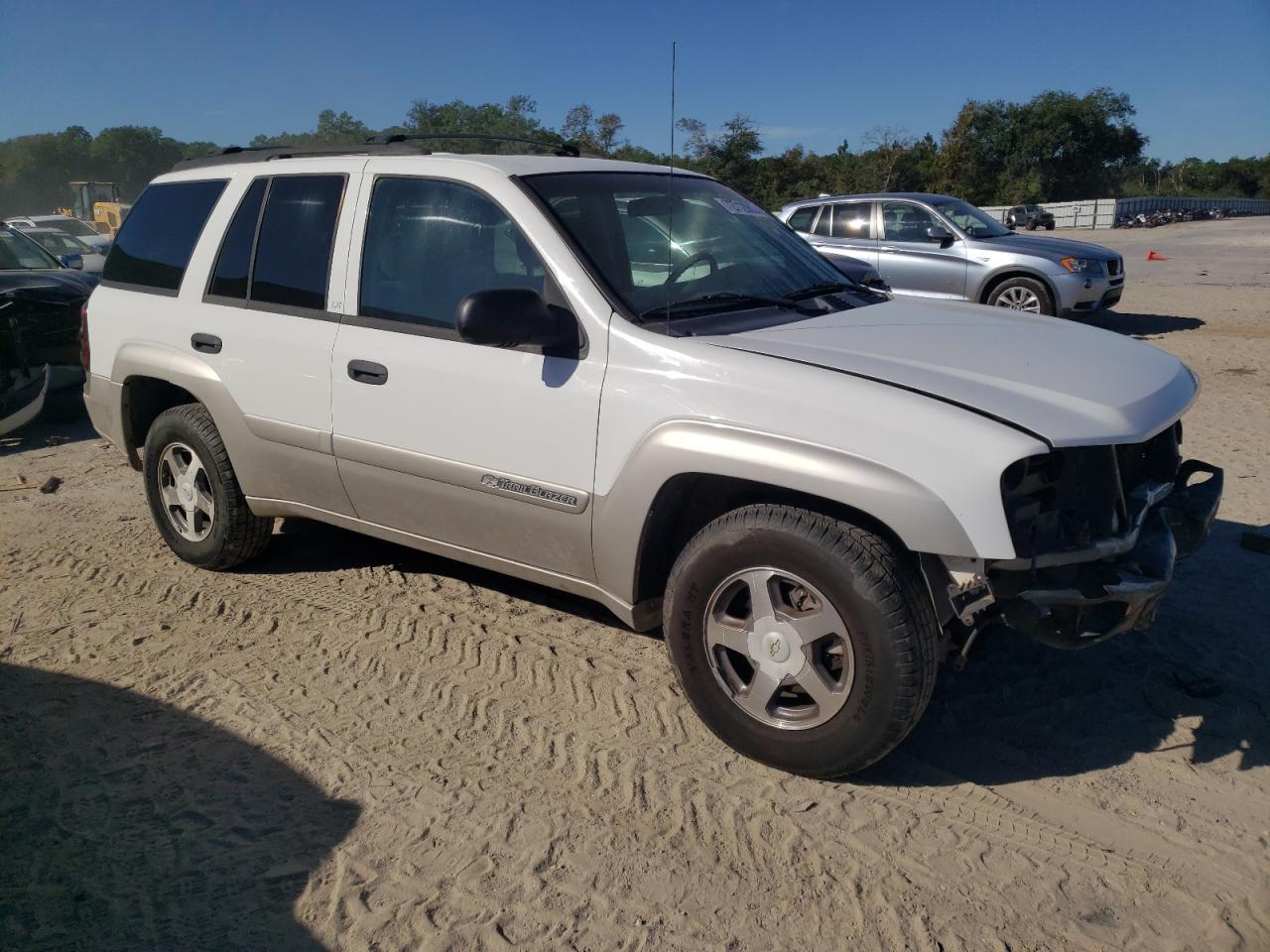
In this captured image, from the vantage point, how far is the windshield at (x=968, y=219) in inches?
486

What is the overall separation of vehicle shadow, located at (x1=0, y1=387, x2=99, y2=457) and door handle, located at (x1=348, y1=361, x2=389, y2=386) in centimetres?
532

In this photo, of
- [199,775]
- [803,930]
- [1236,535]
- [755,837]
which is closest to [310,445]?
[199,775]

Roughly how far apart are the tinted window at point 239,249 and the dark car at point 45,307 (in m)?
4.29

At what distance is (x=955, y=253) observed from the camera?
12.1 m

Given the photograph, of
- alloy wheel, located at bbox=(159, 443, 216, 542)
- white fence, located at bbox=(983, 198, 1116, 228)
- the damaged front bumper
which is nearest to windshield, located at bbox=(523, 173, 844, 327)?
the damaged front bumper

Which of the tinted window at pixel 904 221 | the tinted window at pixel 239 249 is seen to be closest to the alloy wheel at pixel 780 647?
the tinted window at pixel 239 249

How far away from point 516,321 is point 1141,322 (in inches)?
505

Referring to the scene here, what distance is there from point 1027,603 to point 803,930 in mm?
1103

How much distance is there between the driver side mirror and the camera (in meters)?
3.26

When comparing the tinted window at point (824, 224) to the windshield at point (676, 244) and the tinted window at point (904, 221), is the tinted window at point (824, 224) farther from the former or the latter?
the windshield at point (676, 244)

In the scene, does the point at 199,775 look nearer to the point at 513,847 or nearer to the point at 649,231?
the point at 513,847

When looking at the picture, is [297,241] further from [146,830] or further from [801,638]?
[801,638]

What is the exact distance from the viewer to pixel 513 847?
293 cm

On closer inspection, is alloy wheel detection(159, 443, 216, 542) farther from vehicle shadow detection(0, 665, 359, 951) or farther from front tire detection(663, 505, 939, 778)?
front tire detection(663, 505, 939, 778)
